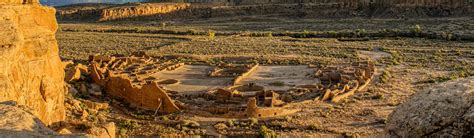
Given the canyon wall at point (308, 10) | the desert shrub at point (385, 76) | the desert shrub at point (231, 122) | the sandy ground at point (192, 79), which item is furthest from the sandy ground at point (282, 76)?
the canyon wall at point (308, 10)

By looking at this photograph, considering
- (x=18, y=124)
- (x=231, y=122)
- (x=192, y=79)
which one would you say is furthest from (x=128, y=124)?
(x=192, y=79)

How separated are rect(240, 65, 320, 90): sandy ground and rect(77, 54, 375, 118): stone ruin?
0.49 m

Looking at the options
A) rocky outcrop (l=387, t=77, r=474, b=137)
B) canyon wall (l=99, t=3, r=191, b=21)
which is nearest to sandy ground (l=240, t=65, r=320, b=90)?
rocky outcrop (l=387, t=77, r=474, b=137)

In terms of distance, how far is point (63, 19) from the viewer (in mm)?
98625

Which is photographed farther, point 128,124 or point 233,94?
point 233,94

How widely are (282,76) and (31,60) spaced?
16583mm

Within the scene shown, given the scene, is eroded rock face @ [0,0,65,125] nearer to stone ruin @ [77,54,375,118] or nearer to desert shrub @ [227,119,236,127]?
stone ruin @ [77,54,375,118]

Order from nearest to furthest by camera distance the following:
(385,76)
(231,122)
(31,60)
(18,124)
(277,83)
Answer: (18,124)
(31,60)
(231,122)
(277,83)
(385,76)

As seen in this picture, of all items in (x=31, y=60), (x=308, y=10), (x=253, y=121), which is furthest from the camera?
(x=308, y=10)

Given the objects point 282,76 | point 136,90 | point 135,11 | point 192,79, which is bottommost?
point 282,76

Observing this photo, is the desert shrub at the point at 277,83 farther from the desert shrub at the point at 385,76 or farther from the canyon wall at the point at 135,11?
the canyon wall at the point at 135,11

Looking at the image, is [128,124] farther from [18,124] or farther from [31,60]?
[18,124]

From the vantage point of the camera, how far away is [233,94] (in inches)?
822

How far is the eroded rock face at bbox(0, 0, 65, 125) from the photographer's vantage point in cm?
1193
